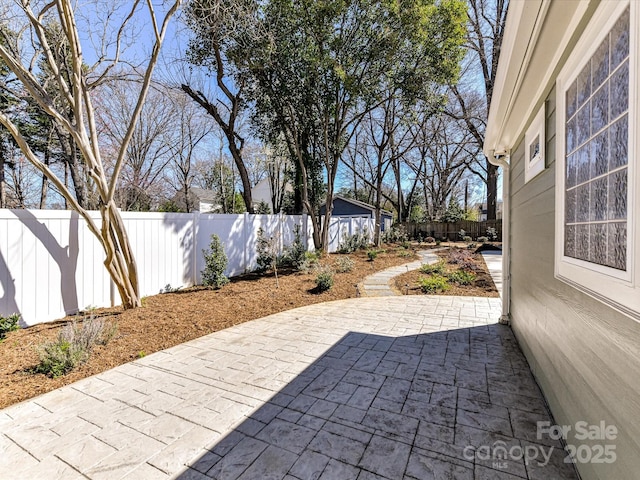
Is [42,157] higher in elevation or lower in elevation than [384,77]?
lower

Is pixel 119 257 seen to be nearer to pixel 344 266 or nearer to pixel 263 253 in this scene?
pixel 263 253

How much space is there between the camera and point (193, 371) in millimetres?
2953

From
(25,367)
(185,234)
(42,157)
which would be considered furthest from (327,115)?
(42,157)

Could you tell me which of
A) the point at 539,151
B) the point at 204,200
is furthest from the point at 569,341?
the point at 204,200

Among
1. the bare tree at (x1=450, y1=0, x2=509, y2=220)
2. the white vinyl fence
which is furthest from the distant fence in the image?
the white vinyl fence

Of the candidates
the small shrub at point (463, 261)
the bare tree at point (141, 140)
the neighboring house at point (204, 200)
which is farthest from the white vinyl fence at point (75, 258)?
the neighboring house at point (204, 200)

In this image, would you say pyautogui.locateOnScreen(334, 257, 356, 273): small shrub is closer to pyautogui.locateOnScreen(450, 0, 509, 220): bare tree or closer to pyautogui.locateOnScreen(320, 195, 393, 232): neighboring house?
pyautogui.locateOnScreen(450, 0, 509, 220): bare tree

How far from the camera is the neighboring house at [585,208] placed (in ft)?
3.71

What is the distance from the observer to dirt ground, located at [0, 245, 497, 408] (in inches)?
111

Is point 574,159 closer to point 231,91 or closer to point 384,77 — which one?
point 384,77

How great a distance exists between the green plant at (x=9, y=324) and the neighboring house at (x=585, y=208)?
204 inches

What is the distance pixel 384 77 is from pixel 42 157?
1266 centimetres

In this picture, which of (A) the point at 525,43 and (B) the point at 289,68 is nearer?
(A) the point at 525,43

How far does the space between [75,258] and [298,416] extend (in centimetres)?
401
